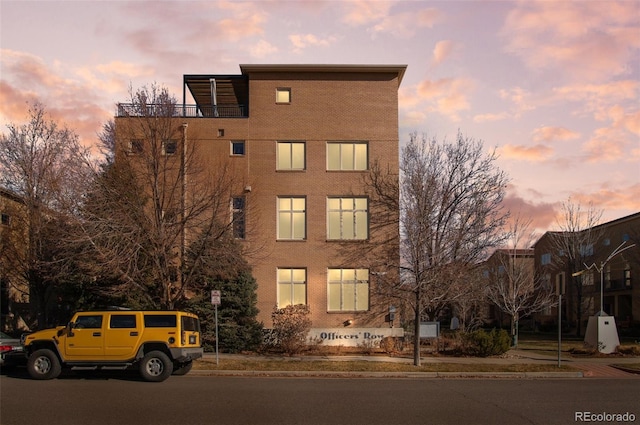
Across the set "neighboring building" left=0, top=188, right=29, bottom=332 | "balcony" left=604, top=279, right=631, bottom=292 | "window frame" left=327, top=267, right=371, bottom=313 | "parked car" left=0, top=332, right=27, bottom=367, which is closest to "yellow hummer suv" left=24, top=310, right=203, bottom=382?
"parked car" left=0, top=332, right=27, bottom=367

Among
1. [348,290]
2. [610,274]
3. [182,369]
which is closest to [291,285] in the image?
[348,290]

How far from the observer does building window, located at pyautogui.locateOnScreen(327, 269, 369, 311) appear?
29.2 m

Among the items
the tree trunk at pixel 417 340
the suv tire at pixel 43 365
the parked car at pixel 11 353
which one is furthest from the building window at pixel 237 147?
the suv tire at pixel 43 365

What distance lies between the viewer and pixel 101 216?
22.2 meters

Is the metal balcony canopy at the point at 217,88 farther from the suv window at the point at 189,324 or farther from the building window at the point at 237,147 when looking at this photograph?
the suv window at the point at 189,324

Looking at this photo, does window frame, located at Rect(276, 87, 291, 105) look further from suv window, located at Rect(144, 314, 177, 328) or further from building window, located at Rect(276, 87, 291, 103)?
suv window, located at Rect(144, 314, 177, 328)

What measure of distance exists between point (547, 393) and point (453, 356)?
1013cm

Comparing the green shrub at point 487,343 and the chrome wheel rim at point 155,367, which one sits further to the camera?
Result: the green shrub at point 487,343

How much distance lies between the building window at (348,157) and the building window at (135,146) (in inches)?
387

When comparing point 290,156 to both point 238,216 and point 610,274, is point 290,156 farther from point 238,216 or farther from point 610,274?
point 610,274

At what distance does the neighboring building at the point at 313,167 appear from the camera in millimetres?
29156

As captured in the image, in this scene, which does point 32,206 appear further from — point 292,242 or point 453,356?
point 453,356

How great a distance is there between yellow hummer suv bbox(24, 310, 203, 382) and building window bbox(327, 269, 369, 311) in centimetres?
1256

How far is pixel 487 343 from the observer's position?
24906 mm
